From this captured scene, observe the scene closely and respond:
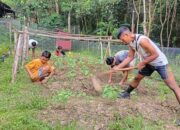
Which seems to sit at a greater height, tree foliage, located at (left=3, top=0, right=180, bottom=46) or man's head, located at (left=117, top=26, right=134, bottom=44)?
tree foliage, located at (left=3, top=0, right=180, bottom=46)

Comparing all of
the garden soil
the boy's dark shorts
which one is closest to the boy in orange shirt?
the garden soil

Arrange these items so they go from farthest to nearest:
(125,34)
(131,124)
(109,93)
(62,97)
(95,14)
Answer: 1. (95,14)
2. (109,93)
3. (62,97)
4. (125,34)
5. (131,124)

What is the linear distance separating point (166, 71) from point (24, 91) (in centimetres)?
300

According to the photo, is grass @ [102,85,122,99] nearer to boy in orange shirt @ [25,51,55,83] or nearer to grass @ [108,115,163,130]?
grass @ [108,115,163,130]

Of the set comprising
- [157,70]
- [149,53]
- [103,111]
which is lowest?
[103,111]

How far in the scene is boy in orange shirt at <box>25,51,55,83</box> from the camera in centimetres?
922

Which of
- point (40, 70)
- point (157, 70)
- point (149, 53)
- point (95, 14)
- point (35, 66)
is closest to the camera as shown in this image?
point (149, 53)

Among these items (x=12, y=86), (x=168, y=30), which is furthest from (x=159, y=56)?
(x=168, y=30)

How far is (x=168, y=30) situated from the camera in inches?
852

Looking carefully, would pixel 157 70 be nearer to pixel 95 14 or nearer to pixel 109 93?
pixel 109 93

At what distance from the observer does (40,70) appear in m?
9.23

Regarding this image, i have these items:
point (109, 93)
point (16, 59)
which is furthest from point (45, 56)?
point (109, 93)

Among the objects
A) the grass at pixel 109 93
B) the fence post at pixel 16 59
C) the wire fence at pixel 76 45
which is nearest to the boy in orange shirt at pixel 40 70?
the fence post at pixel 16 59

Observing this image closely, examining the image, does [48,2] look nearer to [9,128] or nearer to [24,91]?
[24,91]
